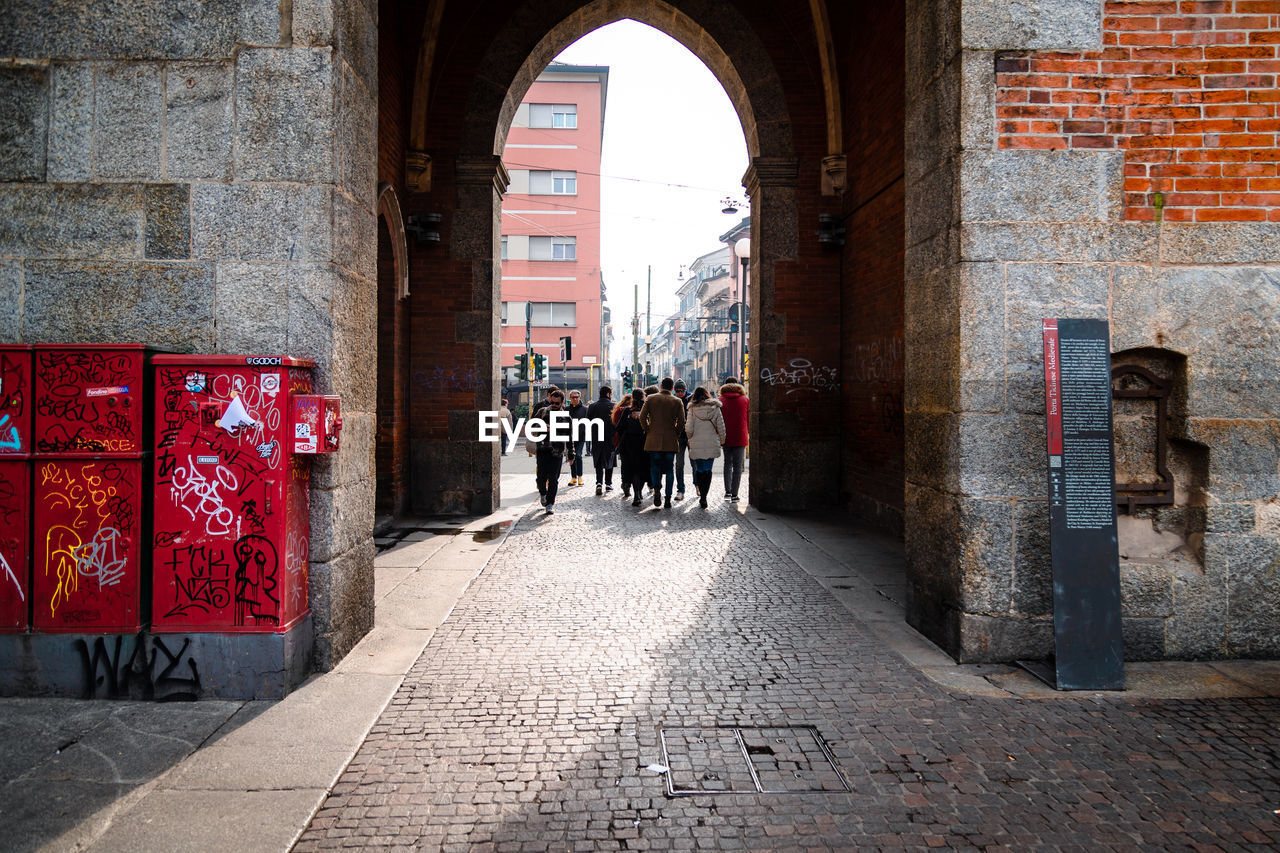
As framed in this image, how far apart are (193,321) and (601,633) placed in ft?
9.41

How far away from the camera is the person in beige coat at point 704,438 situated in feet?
35.9

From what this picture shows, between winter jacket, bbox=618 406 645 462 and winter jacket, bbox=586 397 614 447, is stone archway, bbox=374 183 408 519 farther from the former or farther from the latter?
winter jacket, bbox=586 397 614 447

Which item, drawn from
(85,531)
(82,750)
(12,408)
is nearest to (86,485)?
(85,531)

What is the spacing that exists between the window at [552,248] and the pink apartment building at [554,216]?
5 cm

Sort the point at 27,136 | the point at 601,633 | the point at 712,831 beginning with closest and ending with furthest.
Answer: the point at 712,831, the point at 27,136, the point at 601,633

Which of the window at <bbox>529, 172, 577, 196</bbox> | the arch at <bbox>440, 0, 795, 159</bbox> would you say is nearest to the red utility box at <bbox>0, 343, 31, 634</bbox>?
the arch at <bbox>440, 0, 795, 159</bbox>

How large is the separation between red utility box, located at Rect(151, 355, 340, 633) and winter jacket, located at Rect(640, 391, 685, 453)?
23.5ft

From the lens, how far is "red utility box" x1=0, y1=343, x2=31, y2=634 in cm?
372

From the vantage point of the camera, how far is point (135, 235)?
161 inches

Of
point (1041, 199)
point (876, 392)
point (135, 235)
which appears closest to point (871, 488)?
point (876, 392)

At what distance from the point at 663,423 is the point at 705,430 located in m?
0.67

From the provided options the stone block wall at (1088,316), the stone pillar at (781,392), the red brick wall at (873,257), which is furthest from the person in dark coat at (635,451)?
the stone block wall at (1088,316)

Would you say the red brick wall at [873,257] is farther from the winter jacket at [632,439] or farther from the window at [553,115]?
the window at [553,115]

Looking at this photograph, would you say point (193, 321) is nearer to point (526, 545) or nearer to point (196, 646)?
point (196, 646)
